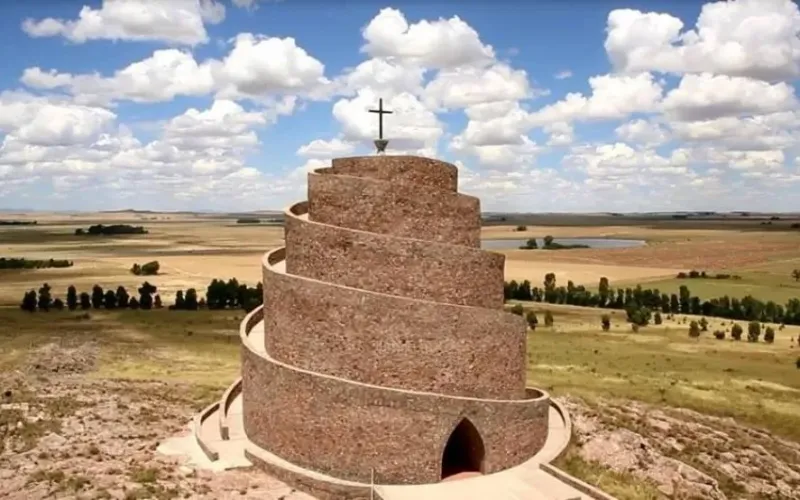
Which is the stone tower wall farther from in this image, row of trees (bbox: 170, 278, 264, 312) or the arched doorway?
row of trees (bbox: 170, 278, 264, 312)

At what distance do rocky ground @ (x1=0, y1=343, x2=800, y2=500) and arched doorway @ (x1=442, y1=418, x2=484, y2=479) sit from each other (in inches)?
192

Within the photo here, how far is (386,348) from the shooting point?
2130cm

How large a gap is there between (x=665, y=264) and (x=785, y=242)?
245 ft

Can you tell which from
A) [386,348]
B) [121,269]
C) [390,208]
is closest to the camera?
[386,348]

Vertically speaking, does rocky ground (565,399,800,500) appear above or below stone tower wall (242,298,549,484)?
below

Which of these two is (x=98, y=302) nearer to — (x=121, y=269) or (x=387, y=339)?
(x=121, y=269)

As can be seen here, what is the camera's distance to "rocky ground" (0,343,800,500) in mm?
21000

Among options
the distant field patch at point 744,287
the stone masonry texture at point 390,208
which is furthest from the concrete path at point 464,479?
the distant field patch at point 744,287

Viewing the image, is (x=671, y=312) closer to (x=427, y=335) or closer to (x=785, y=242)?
(x=427, y=335)

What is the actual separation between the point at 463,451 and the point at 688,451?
1045 centimetres

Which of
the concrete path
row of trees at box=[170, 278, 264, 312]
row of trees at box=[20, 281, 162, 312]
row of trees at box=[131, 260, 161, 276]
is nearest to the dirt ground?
row of trees at box=[170, 278, 264, 312]

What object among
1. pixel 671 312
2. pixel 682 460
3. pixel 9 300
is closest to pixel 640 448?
pixel 682 460

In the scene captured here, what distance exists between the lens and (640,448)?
27547 millimetres

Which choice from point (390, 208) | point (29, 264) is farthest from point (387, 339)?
point (29, 264)
